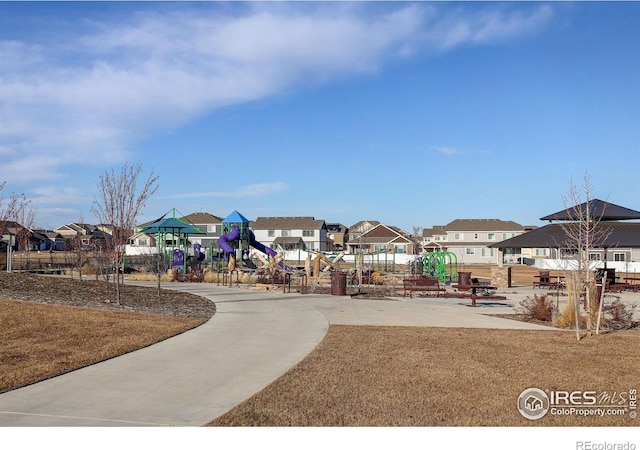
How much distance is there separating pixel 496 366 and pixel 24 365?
25.0ft

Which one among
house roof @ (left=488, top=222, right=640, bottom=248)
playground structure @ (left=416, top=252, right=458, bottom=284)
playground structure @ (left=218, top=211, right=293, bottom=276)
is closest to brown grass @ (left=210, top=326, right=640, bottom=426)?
playground structure @ (left=416, top=252, right=458, bottom=284)

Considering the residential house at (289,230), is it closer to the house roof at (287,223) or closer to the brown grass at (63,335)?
the house roof at (287,223)

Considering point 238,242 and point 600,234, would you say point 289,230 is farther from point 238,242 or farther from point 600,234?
point 600,234

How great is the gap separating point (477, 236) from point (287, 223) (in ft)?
94.8

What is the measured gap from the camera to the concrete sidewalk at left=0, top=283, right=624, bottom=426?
639cm

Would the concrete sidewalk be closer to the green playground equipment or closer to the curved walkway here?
the curved walkway

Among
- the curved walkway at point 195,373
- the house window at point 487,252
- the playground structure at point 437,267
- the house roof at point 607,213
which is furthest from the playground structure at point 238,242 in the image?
the house window at point 487,252

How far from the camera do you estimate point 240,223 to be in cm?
4006

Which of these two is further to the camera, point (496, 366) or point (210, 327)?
point (210, 327)

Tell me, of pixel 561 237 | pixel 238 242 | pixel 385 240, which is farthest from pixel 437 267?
pixel 385 240


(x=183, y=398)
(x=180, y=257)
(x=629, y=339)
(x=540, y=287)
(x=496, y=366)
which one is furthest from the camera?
(x=180, y=257)
